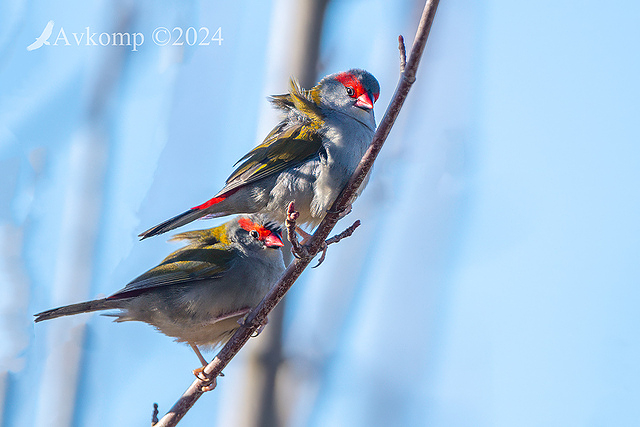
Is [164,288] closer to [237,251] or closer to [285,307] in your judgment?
[237,251]

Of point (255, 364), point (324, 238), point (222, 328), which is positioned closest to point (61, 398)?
point (222, 328)

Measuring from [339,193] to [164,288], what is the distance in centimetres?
135

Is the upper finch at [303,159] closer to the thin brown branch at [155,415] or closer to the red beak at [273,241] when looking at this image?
the red beak at [273,241]

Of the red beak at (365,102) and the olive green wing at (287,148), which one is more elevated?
the red beak at (365,102)

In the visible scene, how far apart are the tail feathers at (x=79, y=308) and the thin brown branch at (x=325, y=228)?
0.80m

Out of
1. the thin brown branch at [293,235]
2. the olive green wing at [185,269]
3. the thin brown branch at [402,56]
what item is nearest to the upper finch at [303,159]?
the olive green wing at [185,269]

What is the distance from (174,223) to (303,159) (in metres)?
0.83

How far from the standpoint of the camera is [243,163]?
3.75 metres

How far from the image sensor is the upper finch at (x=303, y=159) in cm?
336

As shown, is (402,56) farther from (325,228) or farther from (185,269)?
(185,269)

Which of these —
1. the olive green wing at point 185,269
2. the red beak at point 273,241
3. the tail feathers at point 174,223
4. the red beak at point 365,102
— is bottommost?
the olive green wing at point 185,269

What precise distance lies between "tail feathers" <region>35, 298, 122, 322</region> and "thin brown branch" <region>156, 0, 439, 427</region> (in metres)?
0.80

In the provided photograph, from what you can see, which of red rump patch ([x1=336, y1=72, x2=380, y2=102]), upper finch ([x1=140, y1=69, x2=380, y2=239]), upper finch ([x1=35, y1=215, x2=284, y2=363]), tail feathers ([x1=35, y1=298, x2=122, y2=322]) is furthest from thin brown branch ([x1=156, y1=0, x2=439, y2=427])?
red rump patch ([x1=336, y1=72, x2=380, y2=102])

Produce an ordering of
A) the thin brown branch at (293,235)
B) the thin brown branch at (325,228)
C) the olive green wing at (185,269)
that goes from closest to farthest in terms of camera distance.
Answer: the thin brown branch at (325,228) → the thin brown branch at (293,235) → the olive green wing at (185,269)
